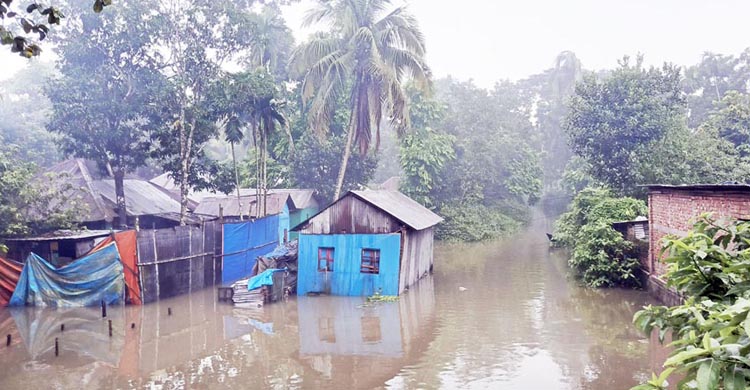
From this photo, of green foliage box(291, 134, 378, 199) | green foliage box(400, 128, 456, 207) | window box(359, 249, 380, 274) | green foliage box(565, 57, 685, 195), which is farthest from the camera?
green foliage box(400, 128, 456, 207)

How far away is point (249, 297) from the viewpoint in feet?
54.4

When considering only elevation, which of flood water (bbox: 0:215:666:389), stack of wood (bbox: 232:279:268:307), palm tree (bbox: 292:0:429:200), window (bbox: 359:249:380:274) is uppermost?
palm tree (bbox: 292:0:429:200)

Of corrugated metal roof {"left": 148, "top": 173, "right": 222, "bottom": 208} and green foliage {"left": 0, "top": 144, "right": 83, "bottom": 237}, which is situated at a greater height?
corrugated metal roof {"left": 148, "top": 173, "right": 222, "bottom": 208}

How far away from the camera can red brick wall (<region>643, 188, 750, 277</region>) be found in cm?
1152

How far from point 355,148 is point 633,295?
17.4m

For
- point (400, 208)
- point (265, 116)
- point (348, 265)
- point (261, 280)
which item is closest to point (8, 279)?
point (261, 280)

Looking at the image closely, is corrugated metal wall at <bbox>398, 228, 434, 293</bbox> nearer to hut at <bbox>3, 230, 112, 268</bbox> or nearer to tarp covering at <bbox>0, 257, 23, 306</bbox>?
hut at <bbox>3, 230, 112, 268</bbox>

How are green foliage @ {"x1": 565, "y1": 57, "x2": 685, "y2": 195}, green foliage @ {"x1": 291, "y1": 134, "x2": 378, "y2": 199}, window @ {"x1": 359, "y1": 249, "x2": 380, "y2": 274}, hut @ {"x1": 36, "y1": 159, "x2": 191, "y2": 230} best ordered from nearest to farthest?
1. window @ {"x1": 359, "y1": 249, "x2": 380, "y2": 274}
2. hut @ {"x1": 36, "y1": 159, "x2": 191, "y2": 230}
3. green foliage @ {"x1": 565, "y1": 57, "x2": 685, "y2": 195}
4. green foliage @ {"x1": 291, "y1": 134, "x2": 378, "y2": 199}

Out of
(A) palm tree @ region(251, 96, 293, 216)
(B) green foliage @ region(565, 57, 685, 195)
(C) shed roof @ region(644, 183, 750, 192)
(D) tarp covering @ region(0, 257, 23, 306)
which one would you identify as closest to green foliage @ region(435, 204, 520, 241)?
(B) green foliage @ region(565, 57, 685, 195)

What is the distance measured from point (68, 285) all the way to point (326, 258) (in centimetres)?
753

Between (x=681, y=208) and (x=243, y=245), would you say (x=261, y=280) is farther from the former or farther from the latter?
(x=681, y=208)

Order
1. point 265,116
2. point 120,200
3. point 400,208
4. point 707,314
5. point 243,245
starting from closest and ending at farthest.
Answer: point 707,314 → point 400,208 → point 243,245 → point 120,200 → point 265,116

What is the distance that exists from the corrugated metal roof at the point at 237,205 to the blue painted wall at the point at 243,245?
2513 millimetres

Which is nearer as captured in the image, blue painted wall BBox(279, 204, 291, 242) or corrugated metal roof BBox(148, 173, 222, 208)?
blue painted wall BBox(279, 204, 291, 242)
